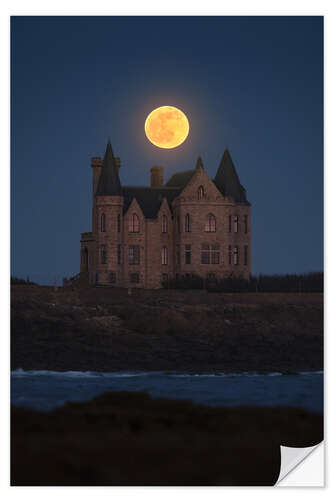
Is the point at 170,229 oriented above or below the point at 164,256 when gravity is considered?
above

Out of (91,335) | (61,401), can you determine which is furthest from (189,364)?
(61,401)

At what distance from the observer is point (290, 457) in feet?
32.5

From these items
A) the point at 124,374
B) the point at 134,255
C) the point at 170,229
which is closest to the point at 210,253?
the point at 170,229

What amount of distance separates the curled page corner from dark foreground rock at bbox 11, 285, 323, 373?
3.27 meters

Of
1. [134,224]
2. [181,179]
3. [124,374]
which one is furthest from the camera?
[181,179]

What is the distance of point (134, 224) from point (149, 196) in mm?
1614

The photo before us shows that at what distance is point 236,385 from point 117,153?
588 cm

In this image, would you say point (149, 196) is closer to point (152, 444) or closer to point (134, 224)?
point (134, 224)

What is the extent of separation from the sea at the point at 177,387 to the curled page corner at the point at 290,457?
2.96 feet

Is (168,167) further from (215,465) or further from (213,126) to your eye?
(215,465)

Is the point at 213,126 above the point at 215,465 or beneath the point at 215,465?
above

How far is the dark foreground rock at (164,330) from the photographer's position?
551 inches

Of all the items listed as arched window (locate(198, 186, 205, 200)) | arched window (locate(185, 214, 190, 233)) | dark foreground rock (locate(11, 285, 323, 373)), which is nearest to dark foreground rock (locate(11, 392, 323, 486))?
dark foreground rock (locate(11, 285, 323, 373))

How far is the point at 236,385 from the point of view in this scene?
43.4 feet
